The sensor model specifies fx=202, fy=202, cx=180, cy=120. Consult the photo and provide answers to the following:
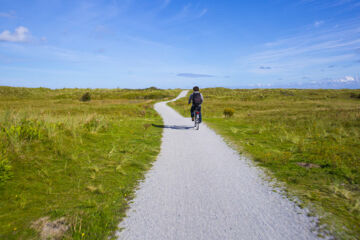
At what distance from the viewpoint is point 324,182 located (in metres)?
5.02

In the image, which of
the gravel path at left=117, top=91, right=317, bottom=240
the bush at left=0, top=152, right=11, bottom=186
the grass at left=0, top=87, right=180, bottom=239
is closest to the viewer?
the gravel path at left=117, top=91, right=317, bottom=240

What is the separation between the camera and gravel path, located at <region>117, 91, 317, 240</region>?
10.4ft

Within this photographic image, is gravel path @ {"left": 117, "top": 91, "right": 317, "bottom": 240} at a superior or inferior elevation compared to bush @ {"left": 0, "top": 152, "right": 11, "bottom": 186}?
inferior

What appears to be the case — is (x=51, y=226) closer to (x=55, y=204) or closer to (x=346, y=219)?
(x=55, y=204)

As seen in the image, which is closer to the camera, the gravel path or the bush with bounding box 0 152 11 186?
the gravel path

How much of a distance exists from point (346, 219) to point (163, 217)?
3.11m

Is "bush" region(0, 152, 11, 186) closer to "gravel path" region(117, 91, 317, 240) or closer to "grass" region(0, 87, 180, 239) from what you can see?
"grass" region(0, 87, 180, 239)

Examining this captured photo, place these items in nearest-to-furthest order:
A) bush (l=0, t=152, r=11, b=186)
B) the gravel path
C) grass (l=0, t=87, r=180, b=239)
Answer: the gravel path, grass (l=0, t=87, r=180, b=239), bush (l=0, t=152, r=11, b=186)

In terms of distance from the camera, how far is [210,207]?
12.8ft

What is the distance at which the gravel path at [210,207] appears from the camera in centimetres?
318

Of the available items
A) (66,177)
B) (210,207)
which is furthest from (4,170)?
(210,207)

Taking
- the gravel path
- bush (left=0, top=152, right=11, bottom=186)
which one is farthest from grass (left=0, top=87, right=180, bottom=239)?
the gravel path

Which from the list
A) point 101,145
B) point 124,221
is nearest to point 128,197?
point 124,221

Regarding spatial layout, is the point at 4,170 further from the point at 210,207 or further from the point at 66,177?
the point at 210,207
